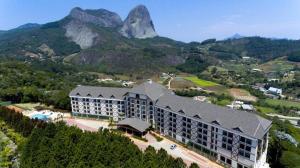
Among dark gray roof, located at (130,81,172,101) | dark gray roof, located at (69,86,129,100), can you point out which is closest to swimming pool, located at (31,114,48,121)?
dark gray roof, located at (69,86,129,100)

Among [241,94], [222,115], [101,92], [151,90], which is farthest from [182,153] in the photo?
[241,94]

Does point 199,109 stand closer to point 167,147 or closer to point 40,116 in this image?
point 167,147

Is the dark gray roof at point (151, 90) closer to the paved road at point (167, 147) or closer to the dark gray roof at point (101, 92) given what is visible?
the dark gray roof at point (101, 92)

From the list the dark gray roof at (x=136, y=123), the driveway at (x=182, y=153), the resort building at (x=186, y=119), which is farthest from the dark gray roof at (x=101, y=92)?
the driveway at (x=182, y=153)

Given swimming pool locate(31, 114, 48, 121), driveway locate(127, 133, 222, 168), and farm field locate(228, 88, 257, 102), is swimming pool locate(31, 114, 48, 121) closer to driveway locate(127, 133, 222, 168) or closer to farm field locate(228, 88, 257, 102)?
driveway locate(127, 133, 222, 168)

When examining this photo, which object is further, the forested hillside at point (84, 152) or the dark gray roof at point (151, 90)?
the dark gray roof at point (151, 90)

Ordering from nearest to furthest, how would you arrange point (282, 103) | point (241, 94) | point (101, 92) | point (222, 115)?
1. point (222, 115)
2. point (101, 92)
3. point (282, 103)
4. point (241, 94)
